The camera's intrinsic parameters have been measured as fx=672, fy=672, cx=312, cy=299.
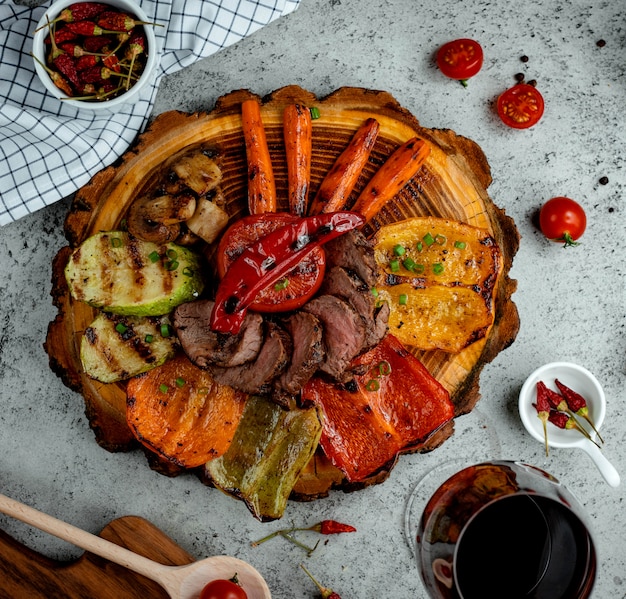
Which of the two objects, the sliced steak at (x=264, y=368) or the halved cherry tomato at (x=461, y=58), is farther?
the halved cherry tomato at (x=461, y=58)

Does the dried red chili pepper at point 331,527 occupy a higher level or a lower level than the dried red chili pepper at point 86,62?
lower

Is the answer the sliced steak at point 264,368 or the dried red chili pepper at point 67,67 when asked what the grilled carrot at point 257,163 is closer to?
the sliced steak at point 264,368

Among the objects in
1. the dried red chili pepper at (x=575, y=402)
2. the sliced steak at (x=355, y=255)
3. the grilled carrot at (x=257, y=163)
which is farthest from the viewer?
the dried red chili pepper at (x=575, y=402)

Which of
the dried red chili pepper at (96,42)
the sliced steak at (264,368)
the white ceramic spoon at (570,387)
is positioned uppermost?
the dried red chili pepper at (96,42)

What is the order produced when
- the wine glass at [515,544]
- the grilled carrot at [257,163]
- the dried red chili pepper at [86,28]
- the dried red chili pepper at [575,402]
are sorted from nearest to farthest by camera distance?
1. the wine glass at [515,544]
2. the dried red chili pepper at [86,28]
3. the grilled carrot at [257,163]
4. the dried red chili pepper at [575,402]

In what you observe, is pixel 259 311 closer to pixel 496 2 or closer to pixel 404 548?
pixel 404 548

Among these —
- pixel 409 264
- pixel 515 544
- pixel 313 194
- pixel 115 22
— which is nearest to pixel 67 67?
pixel 115 22

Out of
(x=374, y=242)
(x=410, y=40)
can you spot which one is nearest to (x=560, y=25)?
(x=410, y=40)

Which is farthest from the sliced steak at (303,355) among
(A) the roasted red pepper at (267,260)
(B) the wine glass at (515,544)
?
(B) the wine glass at (515,544)
